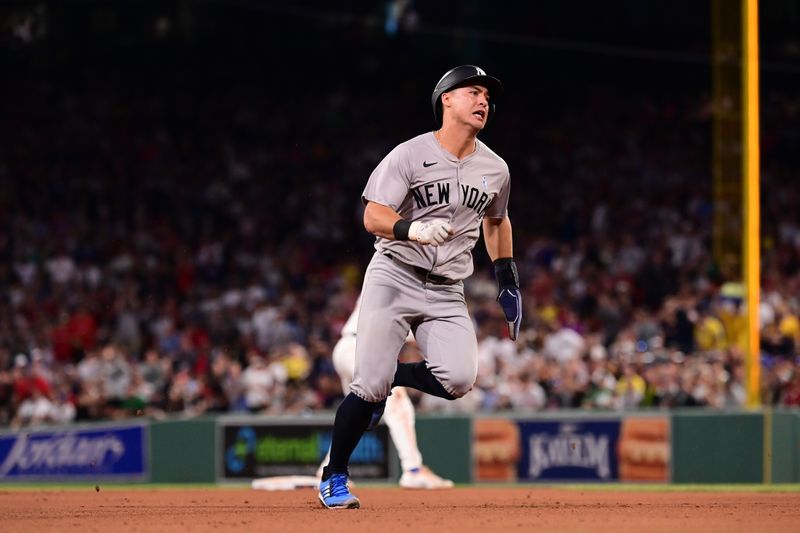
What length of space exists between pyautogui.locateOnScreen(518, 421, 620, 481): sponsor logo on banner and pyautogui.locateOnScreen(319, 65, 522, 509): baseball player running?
712 centimetres

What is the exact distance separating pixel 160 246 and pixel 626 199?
758 centimetres

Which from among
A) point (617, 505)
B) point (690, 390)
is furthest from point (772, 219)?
point (617, 505)

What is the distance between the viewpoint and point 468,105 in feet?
23.9

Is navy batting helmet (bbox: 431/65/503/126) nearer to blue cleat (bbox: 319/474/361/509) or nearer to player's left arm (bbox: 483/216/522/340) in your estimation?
player's left arm (bbox: 483/216/522/340)

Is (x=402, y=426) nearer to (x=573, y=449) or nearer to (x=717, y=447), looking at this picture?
(x=573, y=449)

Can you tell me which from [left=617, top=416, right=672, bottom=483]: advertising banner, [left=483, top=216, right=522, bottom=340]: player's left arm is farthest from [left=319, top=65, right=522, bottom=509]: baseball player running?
[left=617, top=416, right=672, bottom=483]: advertising banner

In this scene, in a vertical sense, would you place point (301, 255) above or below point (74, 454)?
above

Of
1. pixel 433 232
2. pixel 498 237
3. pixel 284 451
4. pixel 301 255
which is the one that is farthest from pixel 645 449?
pixel 301 255

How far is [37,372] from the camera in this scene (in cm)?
1770

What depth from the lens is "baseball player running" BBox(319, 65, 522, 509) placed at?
23.4 feet

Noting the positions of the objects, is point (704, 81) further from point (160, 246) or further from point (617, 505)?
point (617, 505)

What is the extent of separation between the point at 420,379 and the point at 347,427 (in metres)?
0.47

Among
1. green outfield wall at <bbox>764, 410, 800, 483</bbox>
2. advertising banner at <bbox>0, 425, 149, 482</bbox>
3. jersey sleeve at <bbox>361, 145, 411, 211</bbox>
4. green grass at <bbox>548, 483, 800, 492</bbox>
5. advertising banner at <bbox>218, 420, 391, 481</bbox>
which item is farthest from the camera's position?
advertising banner at <bbox>0, 425, 149, 482</bbox>

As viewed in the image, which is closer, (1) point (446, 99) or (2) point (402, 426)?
(1) point (446, 99)
